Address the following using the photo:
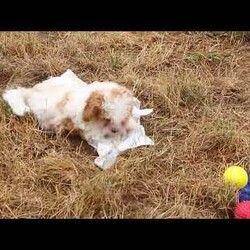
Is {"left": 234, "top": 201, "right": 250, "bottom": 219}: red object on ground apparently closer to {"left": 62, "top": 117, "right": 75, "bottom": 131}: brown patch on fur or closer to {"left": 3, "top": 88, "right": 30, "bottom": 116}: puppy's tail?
{"left": 62, "top": 117, "right": 75, "bottom": 131}: brown patch on fur

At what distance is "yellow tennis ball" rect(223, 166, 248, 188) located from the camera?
3141 mm

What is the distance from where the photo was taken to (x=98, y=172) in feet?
10.9

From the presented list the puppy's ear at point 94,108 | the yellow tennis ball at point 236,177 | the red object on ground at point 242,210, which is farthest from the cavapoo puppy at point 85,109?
the red object on ground at point 242,210

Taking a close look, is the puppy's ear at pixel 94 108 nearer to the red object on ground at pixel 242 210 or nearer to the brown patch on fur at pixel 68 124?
the brown patch on fur at pixel 68 124

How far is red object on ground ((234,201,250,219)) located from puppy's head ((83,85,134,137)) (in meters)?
0.99

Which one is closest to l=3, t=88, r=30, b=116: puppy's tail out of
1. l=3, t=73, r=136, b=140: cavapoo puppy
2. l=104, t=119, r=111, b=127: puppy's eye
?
l=3, t=73, r=136, b=140: cavapoo puppy

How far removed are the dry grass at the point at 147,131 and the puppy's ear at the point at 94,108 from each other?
6.9 inches

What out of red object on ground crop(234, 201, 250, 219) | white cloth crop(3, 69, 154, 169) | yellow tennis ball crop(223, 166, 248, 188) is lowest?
red object on ground crop(234, 201, 250, 219)

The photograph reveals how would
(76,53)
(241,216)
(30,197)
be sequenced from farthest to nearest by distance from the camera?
→ (76,53), (30,197), (241,216)

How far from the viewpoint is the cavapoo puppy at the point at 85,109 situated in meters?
3.65

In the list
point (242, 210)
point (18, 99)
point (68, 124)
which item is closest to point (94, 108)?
point (68, 124)

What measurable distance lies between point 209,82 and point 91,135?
1095 millimetres
